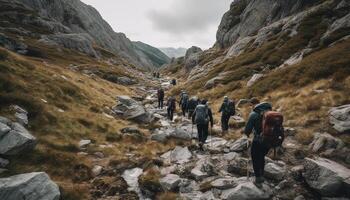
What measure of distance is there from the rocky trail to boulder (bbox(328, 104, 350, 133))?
4.83 feet

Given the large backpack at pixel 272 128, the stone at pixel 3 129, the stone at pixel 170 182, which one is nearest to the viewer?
the large backpack at pixel 272 128

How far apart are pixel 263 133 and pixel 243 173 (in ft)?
8.10

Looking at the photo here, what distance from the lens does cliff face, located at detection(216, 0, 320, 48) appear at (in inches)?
2869

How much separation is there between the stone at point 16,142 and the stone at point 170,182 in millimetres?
6287

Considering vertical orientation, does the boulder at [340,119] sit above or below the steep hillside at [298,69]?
below

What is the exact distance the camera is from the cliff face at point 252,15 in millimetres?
72875

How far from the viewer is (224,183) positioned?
37.3 ft

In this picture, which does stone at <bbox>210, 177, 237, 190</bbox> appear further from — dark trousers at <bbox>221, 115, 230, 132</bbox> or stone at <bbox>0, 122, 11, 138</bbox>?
dark trousers at <bbox>221, 115, 230, 132</bbox>

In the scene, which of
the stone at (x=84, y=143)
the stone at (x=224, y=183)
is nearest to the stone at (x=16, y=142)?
the stone at (x=84, y=143)

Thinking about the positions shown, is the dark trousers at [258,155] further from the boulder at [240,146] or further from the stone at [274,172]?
the boulder at [240,146]

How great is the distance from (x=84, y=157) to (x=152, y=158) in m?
3.41

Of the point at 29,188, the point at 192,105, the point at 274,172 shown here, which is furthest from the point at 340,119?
the point at 29,188

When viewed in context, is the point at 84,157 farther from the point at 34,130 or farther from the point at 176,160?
the point at 176,160

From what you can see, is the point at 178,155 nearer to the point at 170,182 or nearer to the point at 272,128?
the point at 170,182
